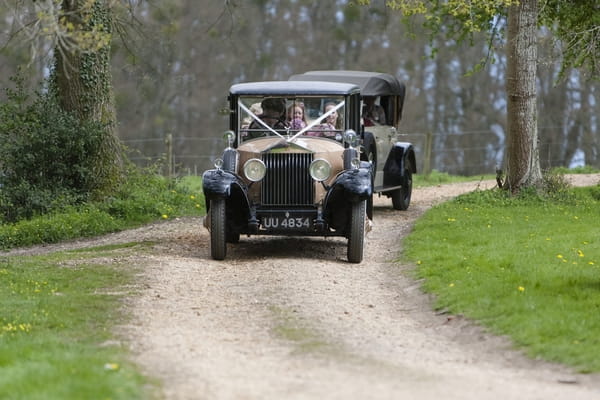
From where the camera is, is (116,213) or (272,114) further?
(116,213)

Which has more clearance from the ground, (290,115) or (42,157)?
(290,115)

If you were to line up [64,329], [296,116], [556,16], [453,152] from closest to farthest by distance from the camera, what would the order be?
1. [64,329]
2. [296,116]
3. [556,16]
4. [453,152]

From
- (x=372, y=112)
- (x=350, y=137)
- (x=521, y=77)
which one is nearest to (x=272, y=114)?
(x=350, y=137)

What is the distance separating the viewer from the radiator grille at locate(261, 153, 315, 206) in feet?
42.6

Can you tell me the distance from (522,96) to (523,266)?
7003 millimetres

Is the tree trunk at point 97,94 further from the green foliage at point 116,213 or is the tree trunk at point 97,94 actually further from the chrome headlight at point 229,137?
the chrome headlight at point 229,137

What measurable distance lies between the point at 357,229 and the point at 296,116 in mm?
1982

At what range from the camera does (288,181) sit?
1299 centimetres

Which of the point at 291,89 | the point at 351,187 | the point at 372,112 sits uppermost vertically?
the point at 291,89

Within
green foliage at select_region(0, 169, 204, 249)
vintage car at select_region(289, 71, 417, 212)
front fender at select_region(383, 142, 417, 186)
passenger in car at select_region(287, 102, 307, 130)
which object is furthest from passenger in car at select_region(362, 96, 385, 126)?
passenger in car at select_region(287, 102, 307, 130)

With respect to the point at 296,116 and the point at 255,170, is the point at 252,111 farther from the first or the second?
the point at 255,170

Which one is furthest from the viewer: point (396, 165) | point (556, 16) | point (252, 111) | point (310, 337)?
point (556, 16)

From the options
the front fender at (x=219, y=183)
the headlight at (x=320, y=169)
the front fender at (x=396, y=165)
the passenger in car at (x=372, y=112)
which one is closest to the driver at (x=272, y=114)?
the front fender at (x=219, y=183)

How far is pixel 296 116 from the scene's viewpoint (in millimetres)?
13969
